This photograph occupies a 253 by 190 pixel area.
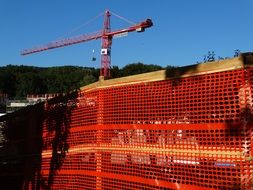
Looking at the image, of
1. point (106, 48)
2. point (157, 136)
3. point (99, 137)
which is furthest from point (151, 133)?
point (106, 48)

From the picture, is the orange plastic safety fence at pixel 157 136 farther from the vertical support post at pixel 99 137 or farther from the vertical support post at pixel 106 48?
the vertical support post at pixel 106 48

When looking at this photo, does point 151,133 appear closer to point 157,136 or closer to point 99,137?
point 157,136

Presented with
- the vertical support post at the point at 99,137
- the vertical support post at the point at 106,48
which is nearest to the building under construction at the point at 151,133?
the vertical support post at the point at 99,137

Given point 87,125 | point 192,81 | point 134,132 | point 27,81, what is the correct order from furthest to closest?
point 27,81 < point 87,125 < point 134,132 < point 192,81

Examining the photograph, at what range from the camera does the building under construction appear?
4828 mm

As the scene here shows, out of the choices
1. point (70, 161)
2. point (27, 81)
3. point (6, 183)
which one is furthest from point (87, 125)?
point (27, 81)

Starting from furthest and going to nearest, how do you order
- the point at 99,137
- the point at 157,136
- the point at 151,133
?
1. the point at 99,137
2. the point at 151,133
3. the point at 157,136

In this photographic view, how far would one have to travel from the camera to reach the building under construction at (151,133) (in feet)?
15.8

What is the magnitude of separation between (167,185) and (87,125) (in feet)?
7.06

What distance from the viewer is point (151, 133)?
5934 mm

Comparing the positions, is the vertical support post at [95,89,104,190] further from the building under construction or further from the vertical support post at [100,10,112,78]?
the vertical support post at [100,10,112,78]

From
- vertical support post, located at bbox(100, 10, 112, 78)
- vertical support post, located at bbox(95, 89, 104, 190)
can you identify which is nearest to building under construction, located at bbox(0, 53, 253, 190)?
vertical support post, located at bbox(95, 89, 104, 190)

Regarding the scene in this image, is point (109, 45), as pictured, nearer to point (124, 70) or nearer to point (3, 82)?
point (124, 70)

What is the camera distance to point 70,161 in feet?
25.6
